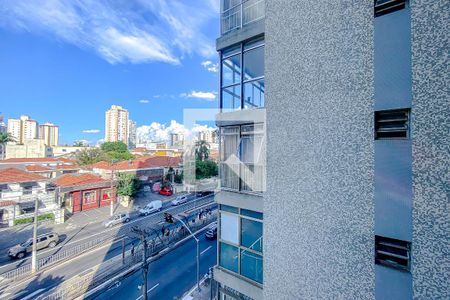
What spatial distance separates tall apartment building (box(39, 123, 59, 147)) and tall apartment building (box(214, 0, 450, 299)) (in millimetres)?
118943

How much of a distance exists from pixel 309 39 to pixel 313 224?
3.21m

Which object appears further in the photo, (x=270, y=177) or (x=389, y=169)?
(x=270, y=177)

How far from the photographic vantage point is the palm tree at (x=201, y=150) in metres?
35.5

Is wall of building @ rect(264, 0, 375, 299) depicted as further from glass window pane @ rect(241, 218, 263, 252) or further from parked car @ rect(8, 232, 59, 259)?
parked car @ rect(8, 232, 59, 259)

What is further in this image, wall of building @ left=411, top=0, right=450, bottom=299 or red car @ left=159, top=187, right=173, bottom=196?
red car @ left=159, top=187, right=173, bottom=196

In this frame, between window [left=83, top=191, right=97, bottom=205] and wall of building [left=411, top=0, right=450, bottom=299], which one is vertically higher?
wall of building [left=411, top=0, right=450, bottom=299]

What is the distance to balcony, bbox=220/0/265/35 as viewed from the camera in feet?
16.2

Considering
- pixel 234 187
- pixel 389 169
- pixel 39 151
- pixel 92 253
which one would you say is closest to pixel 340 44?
pixel 389 169

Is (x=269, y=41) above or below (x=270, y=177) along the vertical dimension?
above

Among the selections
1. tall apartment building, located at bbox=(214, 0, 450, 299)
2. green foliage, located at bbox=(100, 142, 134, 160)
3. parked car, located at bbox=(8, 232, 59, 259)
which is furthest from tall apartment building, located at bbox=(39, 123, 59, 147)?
tall apartment building, located at bbox=(214, 0, 450, 299)

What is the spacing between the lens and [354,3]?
3.35m

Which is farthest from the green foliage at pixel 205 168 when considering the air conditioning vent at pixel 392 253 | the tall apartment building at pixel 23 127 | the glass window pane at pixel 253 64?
the tall apartment building at pixel 23 127

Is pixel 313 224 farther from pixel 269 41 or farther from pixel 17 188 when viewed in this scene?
pixel 17 188

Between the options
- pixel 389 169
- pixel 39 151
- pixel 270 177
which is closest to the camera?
pixel 389 169
